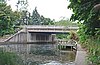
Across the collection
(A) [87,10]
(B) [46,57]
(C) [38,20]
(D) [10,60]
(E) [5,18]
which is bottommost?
(B) [46,57]

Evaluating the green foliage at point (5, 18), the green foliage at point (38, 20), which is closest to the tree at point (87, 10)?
the green foliage at point (5, 18)

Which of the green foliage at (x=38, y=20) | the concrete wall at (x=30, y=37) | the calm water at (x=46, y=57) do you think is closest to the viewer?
the calm water at (x=46, y=57)

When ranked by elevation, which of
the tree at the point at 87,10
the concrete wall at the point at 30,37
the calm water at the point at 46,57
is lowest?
the calm water at the point at 46,57

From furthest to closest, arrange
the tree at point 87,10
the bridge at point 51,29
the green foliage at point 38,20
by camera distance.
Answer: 1. the green foliage at point 38,20
2. the bridge at point 51,29
3. the tree at point 87,10

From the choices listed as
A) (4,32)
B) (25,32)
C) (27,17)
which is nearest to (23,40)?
(25,32)

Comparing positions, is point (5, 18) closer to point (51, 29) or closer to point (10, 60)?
point (51, 29)

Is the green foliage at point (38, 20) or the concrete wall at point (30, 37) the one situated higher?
the green foliage at point (38, 20)

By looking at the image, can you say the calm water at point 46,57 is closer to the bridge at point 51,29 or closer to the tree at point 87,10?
the tree at point 87,10

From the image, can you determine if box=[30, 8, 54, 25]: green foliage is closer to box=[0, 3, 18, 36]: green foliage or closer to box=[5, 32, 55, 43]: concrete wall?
box=[5, 32, 55, 43]: concrete wall

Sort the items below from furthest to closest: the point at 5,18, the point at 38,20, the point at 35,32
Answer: the point at 38,20, the point at 35,32, the point at 5,18

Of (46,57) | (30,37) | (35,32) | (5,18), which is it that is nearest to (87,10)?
(46,57)

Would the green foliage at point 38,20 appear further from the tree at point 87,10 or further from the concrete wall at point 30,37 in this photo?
the tree at point 87,10

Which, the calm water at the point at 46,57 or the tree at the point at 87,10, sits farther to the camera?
the calm water at the point at 46,57

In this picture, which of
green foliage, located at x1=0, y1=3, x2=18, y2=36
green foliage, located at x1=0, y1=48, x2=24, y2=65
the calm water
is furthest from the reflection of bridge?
green foliage, located at x1=0, y1=48, x2=24, y2=65
